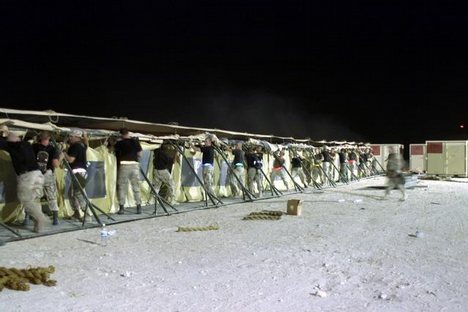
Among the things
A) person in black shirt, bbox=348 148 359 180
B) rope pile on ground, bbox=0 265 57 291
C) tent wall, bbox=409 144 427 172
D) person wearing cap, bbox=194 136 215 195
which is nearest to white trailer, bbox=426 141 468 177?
tent wall, bbox=409 144 427 172

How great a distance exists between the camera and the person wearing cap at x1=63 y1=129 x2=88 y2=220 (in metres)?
10.6

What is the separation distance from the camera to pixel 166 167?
1354cm

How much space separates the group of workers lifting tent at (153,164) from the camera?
30.0ft

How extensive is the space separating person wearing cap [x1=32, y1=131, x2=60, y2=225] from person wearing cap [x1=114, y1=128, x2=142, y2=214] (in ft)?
5.91

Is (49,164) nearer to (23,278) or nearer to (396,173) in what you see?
(23,278)

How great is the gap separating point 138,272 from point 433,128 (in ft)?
179

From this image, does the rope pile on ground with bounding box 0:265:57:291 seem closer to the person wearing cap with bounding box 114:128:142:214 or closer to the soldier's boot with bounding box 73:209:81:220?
the soldier's boot with bounding box 73:209:81:220

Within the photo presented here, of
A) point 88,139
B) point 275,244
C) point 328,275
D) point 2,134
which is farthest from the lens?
point 88,139

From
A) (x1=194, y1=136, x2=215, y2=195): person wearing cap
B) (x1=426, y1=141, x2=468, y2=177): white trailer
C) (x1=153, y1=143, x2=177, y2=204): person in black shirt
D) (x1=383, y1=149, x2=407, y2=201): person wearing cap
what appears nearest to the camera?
(x1=153, y1=143, x2=177, y2=204): person in black shirt

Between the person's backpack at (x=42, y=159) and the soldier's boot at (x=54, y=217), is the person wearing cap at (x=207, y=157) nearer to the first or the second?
the soldier's boot at (x=54, y=217)

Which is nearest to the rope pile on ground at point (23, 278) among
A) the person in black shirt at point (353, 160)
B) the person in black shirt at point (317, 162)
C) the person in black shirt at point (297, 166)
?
the person in black shirt at point (297, 166)

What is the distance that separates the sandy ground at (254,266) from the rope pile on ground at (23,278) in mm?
111

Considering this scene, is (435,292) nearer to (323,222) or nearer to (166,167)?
(323,222)

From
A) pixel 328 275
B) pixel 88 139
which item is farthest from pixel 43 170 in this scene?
pixel 328 275
